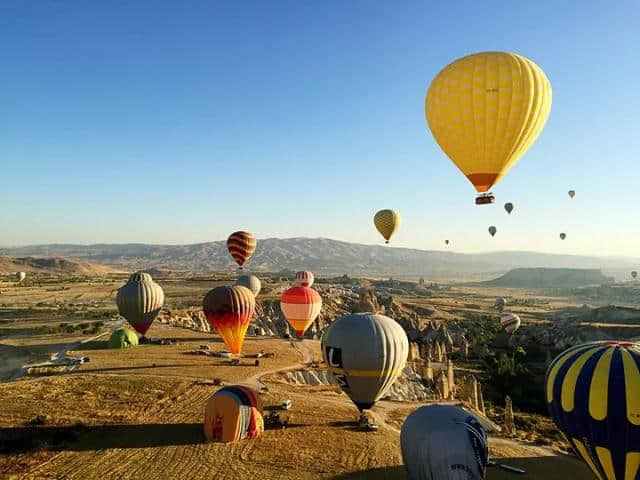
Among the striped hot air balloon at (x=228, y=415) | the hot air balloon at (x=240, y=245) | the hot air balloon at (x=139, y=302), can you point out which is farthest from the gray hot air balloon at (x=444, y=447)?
the hot air balloon at (x=240, y=245)

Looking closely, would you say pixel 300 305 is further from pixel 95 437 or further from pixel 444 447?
pixel 444 447

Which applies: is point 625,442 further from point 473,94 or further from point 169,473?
point 473,94

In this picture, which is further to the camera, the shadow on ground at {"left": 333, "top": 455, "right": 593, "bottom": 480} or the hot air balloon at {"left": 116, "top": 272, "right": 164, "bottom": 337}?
the hot air balloon at {"left": 116, "top": 272, "right": 164, "bottom": 337}

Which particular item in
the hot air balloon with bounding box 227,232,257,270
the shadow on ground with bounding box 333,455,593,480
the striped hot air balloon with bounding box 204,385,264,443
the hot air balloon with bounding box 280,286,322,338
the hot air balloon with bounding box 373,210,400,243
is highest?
the hot air balloon with bounding box 373,210,400,243

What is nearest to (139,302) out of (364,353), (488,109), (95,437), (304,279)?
(95,437)

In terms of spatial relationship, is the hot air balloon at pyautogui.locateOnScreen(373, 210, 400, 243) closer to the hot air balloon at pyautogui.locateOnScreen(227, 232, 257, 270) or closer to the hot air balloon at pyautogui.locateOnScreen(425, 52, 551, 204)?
the hot air balloon at pyautogui.locateOnScreen(227, 232, 257, 270)

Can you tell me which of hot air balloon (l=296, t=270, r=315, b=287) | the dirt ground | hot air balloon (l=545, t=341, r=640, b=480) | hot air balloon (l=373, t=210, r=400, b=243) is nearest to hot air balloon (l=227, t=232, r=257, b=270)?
hot air balloon (l=296, t=270, r=315, b=287)

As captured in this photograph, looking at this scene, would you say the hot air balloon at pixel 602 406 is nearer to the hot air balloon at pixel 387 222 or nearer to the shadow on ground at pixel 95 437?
the shadow on ground at pixel 95 437
